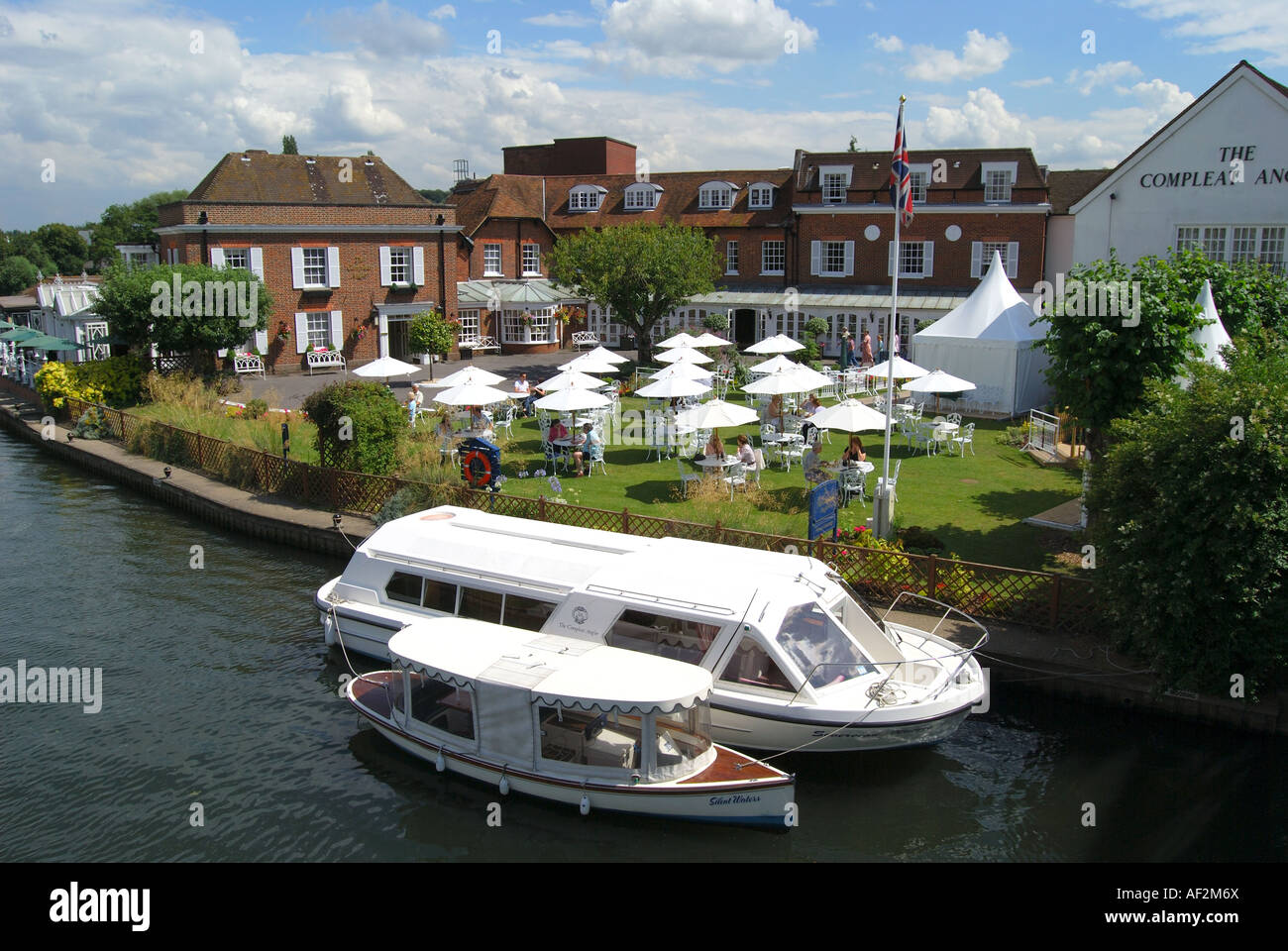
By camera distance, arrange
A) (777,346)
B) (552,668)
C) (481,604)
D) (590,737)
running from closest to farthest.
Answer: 1. (590,737)
2. (552,668)
3. (481,604)
4. (777,346)

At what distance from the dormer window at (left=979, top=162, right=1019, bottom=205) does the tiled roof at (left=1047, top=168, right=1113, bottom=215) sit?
1930mm

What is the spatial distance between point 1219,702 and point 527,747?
8.47m

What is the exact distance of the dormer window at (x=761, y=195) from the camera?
4525 centimetres

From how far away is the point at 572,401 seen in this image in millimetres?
22156

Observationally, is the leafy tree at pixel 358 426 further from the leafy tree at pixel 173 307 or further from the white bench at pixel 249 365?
the white bench at pixel 249 365

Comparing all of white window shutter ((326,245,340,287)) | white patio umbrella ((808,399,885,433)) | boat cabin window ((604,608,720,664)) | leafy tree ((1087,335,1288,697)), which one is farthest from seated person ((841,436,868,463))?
white window shutter ((326,245,340,287))

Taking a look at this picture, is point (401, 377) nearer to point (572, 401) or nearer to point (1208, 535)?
point (572, 401)

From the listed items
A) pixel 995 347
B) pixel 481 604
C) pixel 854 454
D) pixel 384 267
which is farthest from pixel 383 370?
pixel 995 347

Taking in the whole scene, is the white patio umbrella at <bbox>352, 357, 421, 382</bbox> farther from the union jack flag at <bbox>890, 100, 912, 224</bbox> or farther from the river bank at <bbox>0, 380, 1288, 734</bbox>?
the union jack flag at <bbox>890, 100, 912, 224</bbox>

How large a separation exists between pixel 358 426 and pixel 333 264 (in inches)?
850

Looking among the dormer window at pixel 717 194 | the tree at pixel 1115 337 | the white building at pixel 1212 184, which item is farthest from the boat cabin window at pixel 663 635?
the dormer window at pixel 717 194

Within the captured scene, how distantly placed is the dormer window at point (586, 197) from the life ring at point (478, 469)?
31.7 metres
